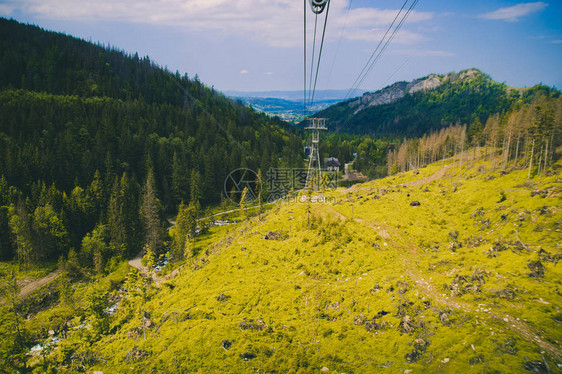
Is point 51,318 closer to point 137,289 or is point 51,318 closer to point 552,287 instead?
point 137,289

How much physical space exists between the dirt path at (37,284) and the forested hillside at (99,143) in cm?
595

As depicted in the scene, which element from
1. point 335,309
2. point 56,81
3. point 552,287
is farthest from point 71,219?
point 56,81

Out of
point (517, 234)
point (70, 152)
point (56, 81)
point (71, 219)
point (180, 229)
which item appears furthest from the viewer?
point (56, 81)

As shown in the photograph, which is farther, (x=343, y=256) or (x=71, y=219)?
(x=71, y=219)

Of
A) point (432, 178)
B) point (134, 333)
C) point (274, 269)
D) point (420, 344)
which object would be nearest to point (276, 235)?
point (274, 269)

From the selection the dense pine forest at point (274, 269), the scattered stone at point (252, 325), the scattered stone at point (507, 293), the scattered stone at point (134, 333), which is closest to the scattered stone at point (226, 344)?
the dense pine forest at point (274, 269)

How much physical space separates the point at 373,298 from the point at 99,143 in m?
100.0

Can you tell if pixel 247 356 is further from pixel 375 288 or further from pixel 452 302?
pixel 452 302

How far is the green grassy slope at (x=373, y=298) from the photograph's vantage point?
21859mm

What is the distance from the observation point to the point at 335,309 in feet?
97.5

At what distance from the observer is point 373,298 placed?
29.3 metres

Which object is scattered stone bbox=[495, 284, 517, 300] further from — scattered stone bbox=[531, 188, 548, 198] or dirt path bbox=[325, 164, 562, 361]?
scattered stone bbox=[531, 188, 548, 198]

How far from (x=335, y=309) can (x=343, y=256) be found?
420 inches

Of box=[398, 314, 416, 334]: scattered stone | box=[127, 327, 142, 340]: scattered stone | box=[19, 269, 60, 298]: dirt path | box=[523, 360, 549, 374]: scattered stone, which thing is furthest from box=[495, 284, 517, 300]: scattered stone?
box=[19, 269, 60, 298]: dirt path
